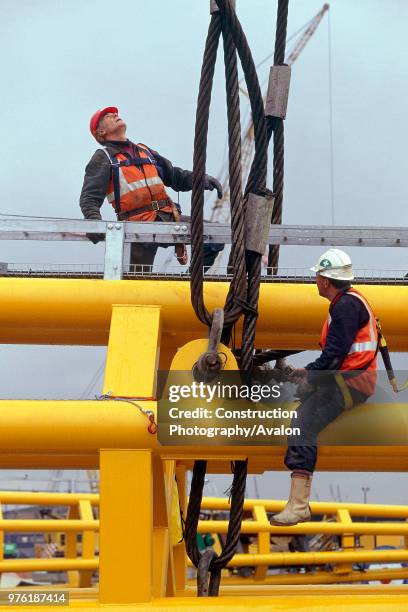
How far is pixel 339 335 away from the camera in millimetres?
4992

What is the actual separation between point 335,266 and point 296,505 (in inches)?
52.7

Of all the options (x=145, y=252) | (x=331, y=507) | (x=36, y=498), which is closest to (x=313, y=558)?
(x=331, y=507)

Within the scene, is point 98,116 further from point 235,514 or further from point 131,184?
point 235,514

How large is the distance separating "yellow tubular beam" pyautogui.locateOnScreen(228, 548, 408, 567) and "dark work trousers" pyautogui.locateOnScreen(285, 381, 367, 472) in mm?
6195

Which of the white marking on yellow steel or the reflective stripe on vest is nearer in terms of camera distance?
the white marking on yellow steel

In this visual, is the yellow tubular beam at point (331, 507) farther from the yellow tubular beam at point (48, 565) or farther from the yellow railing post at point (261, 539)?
the yellow tubular beam at point (48, 565)

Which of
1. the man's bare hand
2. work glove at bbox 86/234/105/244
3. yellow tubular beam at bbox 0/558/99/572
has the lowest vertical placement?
yellow tubular beam at bbox 0/558/99/572

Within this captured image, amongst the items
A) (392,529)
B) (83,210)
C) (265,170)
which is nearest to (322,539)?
(392,529)

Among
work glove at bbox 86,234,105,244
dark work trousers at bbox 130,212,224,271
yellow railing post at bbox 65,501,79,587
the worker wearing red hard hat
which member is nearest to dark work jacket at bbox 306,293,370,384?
dark work trousers at bbox 130,212,224,271

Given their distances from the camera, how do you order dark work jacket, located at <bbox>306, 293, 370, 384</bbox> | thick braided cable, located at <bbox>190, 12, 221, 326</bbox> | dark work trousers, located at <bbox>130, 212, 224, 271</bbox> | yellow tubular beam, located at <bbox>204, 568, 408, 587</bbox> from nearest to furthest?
thick braided cable, located at <bbox>190, 12, 221, 326</bbox>, dark work jacket, located at <bbox>306, 293, 370, 384</bbox>, dark work trousers, located at <bbox>130, 212, 224, 271</bbox>, yellow tubular beam, located at <bbox>204, 568, 408, 587</bbox>

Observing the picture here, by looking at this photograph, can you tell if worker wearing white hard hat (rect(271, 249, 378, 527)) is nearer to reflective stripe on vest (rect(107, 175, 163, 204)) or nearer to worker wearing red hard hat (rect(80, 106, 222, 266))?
worker wearing red hard hat (rect(80, 106, 222, 266))

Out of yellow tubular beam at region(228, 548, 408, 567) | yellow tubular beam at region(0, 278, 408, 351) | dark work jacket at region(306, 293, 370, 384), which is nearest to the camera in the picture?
dark work jacket at region(306, 293, 370, 384)

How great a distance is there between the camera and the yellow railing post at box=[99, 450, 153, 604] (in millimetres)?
4598

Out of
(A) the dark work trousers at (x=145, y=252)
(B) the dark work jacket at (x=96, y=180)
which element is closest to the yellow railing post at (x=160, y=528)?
(A) the dark work trousers at (x=145, y=252)
